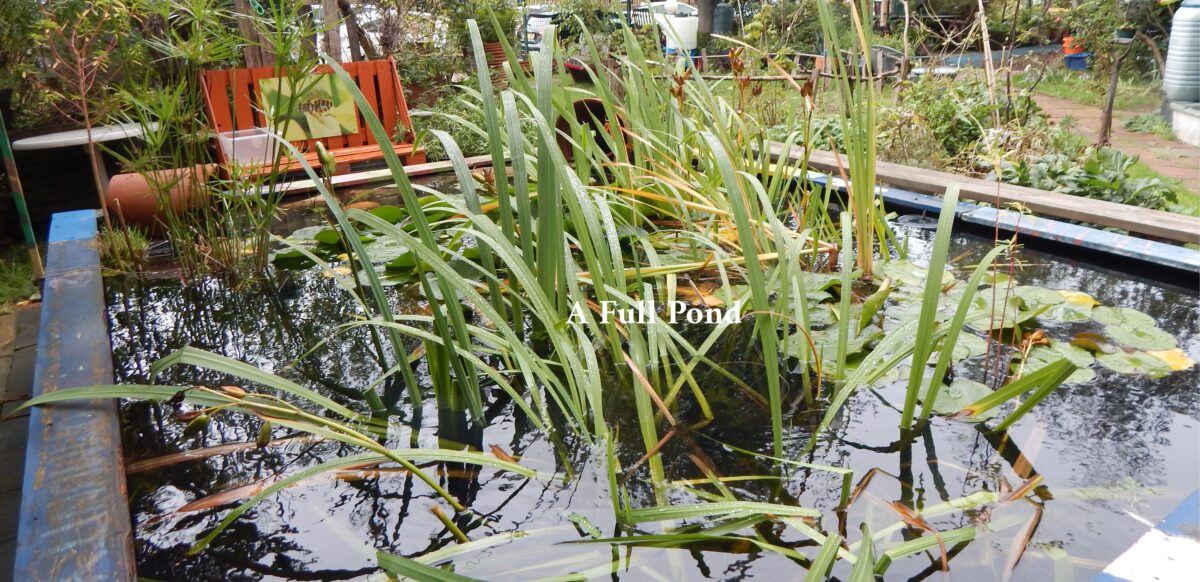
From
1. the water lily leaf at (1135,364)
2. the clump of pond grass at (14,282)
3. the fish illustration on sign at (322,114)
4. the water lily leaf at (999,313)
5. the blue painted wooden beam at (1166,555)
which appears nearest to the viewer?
the blue painted wooden beam at (1166,555)

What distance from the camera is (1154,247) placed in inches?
81.1

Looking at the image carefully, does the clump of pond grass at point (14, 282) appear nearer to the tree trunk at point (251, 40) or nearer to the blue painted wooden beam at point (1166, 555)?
the tree trunk at point (251, 40)

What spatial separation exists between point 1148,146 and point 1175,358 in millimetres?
5595

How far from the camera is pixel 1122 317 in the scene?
1657 mm

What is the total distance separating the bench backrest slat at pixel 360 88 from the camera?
14.5ft

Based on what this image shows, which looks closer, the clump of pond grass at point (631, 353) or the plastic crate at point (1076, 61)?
the clump of pond grass at point (631, 353)

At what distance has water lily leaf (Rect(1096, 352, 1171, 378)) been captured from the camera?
57.6 inches

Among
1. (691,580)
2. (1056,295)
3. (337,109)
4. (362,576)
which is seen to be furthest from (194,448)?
(337,109)

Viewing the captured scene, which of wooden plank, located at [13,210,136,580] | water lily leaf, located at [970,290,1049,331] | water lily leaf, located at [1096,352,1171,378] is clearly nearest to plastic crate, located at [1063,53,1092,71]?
water lily leaf, located at [970,290,1049,331]

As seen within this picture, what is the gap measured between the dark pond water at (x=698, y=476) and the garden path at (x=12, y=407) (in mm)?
322

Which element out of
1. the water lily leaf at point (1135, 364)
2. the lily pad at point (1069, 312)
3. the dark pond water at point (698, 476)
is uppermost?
the lily pad at point (1069, 312)

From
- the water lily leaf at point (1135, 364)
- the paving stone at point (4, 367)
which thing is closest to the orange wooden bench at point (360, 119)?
the paving stone at point (4, 367)

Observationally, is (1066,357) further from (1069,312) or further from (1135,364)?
(1069,312)

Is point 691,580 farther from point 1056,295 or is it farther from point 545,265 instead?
point 1056,295
